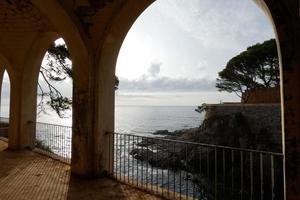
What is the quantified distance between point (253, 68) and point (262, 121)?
31.3 feet

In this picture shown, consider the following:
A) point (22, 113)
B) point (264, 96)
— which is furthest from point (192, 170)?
point (22, 113)

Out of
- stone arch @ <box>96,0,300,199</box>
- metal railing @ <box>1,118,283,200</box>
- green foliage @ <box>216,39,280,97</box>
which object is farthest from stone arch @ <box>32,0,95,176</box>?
green foliage @ <box>216,39,280,97</box>

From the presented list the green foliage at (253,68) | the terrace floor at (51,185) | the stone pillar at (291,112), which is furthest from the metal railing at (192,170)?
the green foliage at (253,68)

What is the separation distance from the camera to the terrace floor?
14.0 ft

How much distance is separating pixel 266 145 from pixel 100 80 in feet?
38.7

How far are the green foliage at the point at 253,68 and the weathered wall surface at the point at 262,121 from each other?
26.0 ft

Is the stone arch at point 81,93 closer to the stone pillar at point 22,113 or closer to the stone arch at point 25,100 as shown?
the stone arch at point 25,100

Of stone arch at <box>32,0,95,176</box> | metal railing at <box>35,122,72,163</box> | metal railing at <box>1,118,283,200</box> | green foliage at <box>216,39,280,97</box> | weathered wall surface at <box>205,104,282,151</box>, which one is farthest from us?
green foliage at <box>216,39,280,97</box>

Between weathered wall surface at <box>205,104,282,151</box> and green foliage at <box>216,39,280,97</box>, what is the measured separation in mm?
7915

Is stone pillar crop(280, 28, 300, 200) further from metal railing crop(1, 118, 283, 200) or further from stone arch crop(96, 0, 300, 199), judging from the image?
metal railing crop(1, 118, 283, 200)

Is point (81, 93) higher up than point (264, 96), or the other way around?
point (264, 96)

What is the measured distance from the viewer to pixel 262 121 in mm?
15188

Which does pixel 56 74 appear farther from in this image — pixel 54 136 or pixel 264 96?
pixel 264 96

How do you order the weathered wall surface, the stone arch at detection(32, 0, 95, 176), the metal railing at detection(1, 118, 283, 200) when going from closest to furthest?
1. the stone arch at detection(32, 0, 95, 176)
2. the metal railing at detection(1, 118, 283, 200)
3. the weathered wall surface
